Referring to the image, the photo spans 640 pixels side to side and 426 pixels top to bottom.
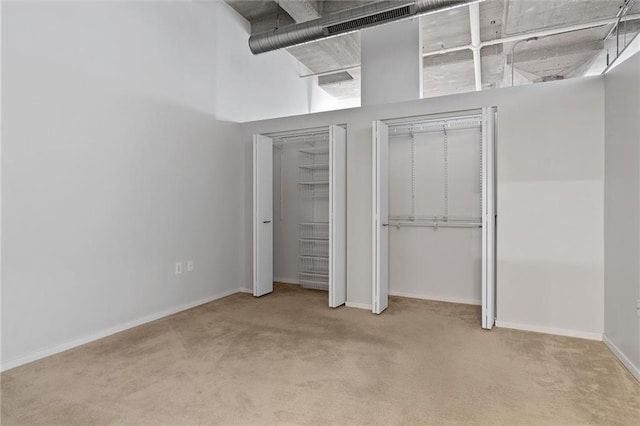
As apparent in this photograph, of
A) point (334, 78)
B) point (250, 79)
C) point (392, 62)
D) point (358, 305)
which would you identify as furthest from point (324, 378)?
point (334, 78)

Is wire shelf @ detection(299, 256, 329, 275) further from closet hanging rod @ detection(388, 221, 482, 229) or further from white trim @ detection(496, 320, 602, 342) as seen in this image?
white trim @ detection(496, 320, 602, 342)

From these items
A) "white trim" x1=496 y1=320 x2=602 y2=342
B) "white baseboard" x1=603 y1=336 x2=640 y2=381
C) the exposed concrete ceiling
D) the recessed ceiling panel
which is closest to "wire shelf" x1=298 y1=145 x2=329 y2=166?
the exposed concrete ceiling

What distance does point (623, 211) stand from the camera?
2.77 m

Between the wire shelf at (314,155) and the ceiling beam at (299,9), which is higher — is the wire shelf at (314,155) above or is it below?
below

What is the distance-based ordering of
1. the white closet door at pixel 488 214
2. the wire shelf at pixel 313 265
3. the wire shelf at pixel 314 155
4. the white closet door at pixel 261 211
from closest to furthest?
1. the white closet door at pixel 488 214
2. the white closet door at pixel 261 211
3. the wire shelf at pixel 313 265
4. the wire shelf at pixel 314 155

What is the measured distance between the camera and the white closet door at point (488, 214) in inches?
134

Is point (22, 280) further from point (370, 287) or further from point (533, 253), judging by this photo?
point (533, 253)

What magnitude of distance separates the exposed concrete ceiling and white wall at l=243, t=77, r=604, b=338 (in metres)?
1.90

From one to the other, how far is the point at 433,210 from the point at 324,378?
291 centimetres

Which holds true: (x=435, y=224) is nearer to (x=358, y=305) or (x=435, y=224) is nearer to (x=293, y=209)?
(x=358, y=305)

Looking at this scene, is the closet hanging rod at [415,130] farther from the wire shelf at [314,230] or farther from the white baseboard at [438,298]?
the white baseboard at [438,298]

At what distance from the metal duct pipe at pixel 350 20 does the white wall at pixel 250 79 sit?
397 mm

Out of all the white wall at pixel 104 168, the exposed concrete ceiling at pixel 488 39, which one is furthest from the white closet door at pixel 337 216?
the exposed concrete ceiling at pixel 488 39

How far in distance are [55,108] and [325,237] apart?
3.54 m
